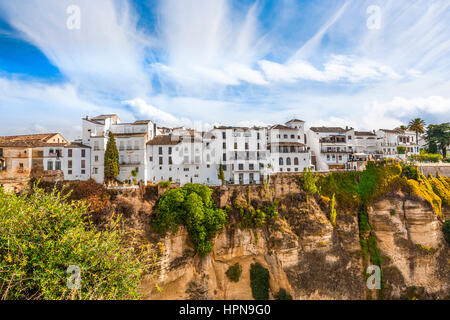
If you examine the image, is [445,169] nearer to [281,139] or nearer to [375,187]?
[375,187]

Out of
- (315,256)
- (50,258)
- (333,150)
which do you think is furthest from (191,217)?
(333,150)

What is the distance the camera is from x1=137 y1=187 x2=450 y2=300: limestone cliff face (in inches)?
1107

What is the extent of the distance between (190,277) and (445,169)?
38.1m

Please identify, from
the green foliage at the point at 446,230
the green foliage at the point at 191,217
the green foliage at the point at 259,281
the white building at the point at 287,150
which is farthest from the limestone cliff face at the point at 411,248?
the green foliage at the point at 191,217

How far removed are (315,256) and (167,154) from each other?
22.9m

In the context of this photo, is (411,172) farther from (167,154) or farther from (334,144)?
(167,154)

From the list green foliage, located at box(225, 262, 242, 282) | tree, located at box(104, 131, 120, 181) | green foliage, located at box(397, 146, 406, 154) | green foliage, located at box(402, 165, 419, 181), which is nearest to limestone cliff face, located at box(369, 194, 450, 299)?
green foliage, located at box(402, 165, 419, 181)

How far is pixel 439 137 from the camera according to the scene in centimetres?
4531

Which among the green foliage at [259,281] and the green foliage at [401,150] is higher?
the green foliage at [401,150]

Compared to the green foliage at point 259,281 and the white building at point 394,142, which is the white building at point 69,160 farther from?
the white building at point 394,142

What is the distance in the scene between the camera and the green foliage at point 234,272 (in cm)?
2886

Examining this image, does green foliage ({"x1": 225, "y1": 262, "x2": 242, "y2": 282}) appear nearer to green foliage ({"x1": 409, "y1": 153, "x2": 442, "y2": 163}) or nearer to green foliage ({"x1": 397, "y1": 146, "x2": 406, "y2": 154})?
green foliage ({"x1": 409, "y1": 153, "x2": 442, "y2": 163})

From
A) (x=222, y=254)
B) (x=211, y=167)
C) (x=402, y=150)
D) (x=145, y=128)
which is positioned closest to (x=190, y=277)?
(x=222, y=254)

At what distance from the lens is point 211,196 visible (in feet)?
101
